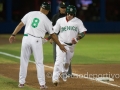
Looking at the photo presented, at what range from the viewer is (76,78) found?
1338 cm

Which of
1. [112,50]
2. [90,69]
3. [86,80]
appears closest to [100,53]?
[112,50]

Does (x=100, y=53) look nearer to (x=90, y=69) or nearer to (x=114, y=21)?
(x=90, y=69)

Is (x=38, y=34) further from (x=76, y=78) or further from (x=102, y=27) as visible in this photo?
(x=102, y=27)

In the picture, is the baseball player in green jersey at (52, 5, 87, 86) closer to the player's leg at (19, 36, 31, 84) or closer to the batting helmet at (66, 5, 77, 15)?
the batting helmet at (66, 5, 77, 15)

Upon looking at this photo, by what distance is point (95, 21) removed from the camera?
35406mm

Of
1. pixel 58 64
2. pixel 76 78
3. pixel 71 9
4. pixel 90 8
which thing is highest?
pixel 71 9

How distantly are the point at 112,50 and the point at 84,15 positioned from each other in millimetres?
13207

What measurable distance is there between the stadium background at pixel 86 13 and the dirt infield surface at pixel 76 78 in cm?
1763

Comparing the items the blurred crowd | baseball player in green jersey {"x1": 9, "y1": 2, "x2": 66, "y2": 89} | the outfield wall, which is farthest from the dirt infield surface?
the outfield wall

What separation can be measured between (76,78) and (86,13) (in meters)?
22.5

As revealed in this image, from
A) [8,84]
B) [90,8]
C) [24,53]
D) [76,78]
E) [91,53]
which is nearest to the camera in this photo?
[24,53]

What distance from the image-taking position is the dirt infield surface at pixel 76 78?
11695mm

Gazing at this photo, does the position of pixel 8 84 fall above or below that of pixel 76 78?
above

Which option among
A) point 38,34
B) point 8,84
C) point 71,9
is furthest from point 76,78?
point 38,34
